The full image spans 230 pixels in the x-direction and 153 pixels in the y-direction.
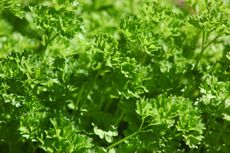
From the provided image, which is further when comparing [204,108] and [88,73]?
[88,73]

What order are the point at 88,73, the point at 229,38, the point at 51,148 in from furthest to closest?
the point at 229,38 → the point at 88,73 → the point at 51,148

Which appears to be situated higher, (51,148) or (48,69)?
(48,69)

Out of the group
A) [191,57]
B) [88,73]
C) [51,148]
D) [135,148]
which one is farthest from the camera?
[191,57]

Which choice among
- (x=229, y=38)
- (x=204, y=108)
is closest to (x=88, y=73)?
(x=204, y=108)

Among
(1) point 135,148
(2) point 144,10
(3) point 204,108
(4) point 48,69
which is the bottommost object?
(1) point 135,148

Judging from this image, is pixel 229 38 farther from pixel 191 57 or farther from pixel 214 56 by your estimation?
pixel 191 57

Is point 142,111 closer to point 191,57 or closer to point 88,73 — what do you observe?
point 88,73
